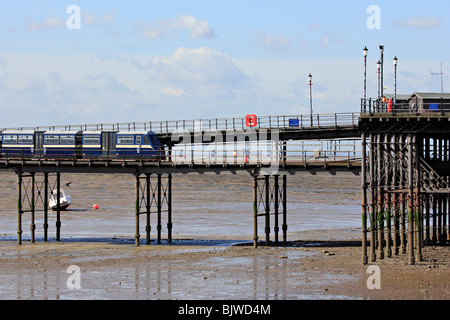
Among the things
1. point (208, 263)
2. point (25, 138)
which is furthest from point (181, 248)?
point (25, 138)

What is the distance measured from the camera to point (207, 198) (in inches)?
3760

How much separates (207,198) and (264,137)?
3454cm

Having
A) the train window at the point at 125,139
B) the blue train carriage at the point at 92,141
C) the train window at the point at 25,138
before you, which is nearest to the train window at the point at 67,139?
the blue train carriage at the point at 92,141

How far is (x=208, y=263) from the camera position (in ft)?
147

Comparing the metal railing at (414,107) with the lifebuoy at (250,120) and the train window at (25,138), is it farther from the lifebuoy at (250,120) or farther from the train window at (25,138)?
the train window at (25,138)

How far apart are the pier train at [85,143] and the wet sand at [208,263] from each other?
5.94 meters

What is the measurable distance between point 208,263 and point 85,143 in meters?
23.4

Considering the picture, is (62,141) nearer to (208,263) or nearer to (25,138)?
(25,138)

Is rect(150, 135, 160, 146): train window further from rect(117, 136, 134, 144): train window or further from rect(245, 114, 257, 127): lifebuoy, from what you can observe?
rect(245, 114, 257, 127): lifebuoy
